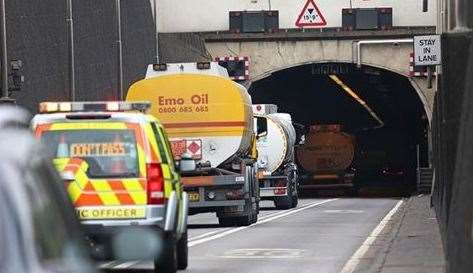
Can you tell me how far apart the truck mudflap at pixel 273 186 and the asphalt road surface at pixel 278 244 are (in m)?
6.13

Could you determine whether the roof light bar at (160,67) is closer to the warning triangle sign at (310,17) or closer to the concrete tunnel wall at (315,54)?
the warning triangle sign at (310,17)

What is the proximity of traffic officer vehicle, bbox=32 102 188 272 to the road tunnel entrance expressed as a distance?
119 ft

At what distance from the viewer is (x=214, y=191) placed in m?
27.4

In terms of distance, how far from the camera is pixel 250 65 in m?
56.1

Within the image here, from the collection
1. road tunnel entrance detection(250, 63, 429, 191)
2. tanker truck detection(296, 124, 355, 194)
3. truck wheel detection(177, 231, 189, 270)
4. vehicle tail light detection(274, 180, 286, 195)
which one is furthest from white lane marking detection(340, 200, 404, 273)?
tanker truck detection(296, 124, 355, 194)

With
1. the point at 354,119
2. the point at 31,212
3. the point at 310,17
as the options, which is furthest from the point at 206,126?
the point at 354,119

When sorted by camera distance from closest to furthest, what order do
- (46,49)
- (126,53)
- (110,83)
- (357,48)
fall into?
(46,49), (110,83), (126,53), (357,48)

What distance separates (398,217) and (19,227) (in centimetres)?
2968

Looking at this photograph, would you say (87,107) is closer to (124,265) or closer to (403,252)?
(124,265)

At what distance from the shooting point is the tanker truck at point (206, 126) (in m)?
27.0

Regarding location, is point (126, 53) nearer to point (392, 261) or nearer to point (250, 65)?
point (250, 65)

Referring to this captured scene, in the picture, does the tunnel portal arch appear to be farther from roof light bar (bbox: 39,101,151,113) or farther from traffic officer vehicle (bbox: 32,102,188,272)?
traffic officer vehicle (bbox: 32,102,188,272)

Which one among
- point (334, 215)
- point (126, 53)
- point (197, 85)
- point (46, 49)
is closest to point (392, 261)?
point (197, 85)

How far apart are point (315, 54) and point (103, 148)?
41.3 meters
